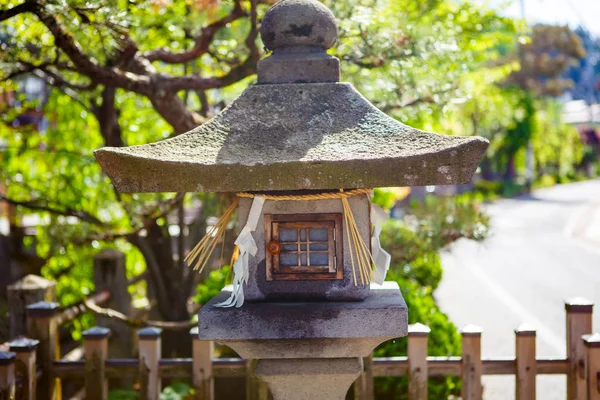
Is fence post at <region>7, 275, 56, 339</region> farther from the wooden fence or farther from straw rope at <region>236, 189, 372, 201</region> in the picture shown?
straw rope at <region>236, 189, 372, 201</region>

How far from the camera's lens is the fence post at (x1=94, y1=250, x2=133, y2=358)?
22.1 feet

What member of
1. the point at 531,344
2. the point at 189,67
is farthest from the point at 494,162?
the point at 531,344

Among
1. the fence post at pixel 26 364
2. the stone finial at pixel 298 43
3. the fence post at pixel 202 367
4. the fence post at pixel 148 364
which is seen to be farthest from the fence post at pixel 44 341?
the stone finial at pixel 298 43

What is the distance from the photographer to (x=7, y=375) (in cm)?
411

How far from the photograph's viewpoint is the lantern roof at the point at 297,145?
296 cm

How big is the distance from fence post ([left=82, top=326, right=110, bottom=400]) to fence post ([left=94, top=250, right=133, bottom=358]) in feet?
7.00

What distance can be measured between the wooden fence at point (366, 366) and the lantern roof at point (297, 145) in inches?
68.7

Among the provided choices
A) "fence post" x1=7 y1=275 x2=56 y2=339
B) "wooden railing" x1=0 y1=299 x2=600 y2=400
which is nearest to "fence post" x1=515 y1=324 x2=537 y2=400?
"wooden railing" x1=0 y1=299 x2=600 y2=400

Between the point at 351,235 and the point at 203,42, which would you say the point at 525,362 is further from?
the point at 203,42

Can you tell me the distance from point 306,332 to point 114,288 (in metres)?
3.97

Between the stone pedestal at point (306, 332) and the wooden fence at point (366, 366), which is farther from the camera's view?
the wooden fence at point (366, 366)

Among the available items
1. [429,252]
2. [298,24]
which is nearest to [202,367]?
[298,24]

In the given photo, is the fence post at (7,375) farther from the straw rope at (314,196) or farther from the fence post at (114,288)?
the fence post at (114,288)

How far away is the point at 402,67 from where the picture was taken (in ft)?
17.4
